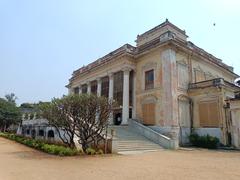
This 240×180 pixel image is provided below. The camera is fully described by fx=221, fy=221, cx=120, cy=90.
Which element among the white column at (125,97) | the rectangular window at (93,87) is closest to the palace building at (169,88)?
the white column at (125,97)

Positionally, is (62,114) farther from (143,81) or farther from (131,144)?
(143,81)

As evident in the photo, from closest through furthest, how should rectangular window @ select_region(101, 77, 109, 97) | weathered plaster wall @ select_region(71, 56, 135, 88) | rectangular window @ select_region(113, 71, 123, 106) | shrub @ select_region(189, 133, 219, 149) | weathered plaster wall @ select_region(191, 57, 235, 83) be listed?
shrub @ select_region(189, 133, 219, 149), weathered plaster wall @ select_region(191, 57, 235, 83), weathered plaster wall @ select_region(71, 56, 135, 88), rectangular window @ select_region(113, 71, 123, 106), rectangular window @ select_region(101, 77, 109, 97)

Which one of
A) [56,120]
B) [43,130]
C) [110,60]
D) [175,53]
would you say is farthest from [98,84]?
[56,120]

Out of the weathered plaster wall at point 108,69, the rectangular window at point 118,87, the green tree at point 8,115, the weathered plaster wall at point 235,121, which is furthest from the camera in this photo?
the green tree at point 8,115

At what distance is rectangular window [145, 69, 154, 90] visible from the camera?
74.4ft

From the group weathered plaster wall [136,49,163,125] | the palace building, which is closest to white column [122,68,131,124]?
the palace building

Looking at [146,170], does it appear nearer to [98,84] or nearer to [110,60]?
[110,60]

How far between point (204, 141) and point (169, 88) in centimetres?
546

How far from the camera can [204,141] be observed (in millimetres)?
18781

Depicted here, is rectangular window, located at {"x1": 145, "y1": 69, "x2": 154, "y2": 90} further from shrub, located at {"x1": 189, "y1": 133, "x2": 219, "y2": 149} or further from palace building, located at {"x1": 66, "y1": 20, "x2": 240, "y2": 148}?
shrub, located at {"x1": 189, "y1": 133, "x2": 219, "y2": 149}

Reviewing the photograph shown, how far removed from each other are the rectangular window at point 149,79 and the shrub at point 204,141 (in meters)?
6.24

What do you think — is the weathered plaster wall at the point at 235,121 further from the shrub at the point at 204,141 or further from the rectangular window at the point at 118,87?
the rectangular window at the point at 118,87

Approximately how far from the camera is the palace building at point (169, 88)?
19.8 meters

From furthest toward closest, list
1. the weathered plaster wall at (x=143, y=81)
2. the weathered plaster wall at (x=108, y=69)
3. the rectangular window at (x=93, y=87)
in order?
the rectangular window at (x=93, y=87), the weathered plaster wall at (x=108, y=69), the weathered plaster wall at (x=143, y=81)
